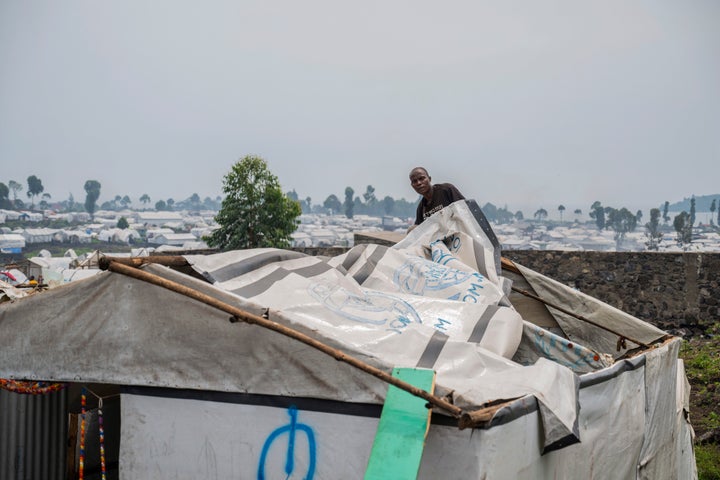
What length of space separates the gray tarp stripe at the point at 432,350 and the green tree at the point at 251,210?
2704cm

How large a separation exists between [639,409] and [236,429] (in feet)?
8.53

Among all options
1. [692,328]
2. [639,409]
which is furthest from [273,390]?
[692,328]

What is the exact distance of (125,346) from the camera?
3.14 metres

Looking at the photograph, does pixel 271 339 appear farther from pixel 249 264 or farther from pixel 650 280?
pixel 650 280

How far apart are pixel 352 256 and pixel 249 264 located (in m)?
0.87

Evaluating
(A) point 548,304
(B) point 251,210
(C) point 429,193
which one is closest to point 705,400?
(A) point 548,304

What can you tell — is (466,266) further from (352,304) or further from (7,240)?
(7,240)

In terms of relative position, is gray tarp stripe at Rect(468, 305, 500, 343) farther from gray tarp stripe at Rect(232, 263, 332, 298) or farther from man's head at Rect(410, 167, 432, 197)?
man's head at Rect(410, 167, 432, 197)

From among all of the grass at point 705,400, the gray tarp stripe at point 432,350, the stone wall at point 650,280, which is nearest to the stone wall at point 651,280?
the stone wall at point 650,280

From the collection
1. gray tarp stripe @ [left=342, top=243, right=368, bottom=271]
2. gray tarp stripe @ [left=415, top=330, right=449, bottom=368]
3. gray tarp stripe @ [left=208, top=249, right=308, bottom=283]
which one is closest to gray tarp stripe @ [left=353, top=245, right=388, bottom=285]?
gray tarp stripe @ [left=342, top=243, right=368, bottom=271]

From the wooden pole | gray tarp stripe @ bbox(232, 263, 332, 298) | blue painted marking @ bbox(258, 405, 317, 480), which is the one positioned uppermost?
gray tarp stripe @ bbox(232, 263, 332, 298)

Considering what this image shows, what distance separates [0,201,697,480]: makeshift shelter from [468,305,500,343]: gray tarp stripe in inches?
0.4

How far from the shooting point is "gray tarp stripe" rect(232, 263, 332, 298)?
370cm

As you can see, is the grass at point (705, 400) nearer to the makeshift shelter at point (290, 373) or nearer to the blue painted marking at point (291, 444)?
the makeshift shelter at point (290, 373)
